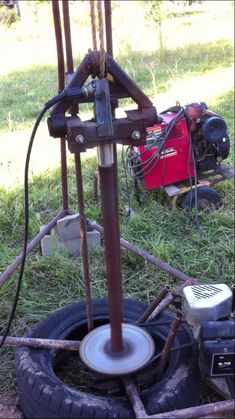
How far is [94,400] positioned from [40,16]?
62.8 inches

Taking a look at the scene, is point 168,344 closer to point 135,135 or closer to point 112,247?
point 112,247

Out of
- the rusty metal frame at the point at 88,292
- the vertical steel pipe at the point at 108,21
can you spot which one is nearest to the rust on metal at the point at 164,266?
the rusty metal frame at the point at 88,292

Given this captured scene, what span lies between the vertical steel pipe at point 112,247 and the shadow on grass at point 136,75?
1.12 metres

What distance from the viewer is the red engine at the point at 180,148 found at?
2.96 metres

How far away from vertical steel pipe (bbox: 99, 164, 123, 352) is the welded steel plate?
0.12 ft

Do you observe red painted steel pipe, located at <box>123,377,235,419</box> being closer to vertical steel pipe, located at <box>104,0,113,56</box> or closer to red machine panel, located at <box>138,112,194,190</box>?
vertical steel pipe, located at <box>104,0,113,56</box>

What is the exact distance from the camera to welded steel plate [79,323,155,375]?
5.23ft

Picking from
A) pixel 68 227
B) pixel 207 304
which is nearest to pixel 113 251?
pixel 207 304

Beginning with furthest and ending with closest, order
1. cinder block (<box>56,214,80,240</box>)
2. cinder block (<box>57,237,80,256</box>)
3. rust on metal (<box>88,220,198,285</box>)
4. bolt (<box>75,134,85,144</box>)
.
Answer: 1. cinder block (<box>57,237,80,256</box>)
2. cinder block (<box>56,214,80,240</box>)
3. rust on metal (<box>88,220,198,285</box>)
4. bolt (<box>75,134,85,144</box>)

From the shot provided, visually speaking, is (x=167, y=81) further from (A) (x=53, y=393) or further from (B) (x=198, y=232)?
(A) (x=53, y=393)

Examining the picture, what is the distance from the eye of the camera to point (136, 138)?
139 cm

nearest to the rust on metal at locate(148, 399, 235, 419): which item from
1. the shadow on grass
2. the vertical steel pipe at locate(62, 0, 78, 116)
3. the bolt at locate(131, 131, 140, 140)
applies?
the bolt at locate(131, 131, 140, 140)

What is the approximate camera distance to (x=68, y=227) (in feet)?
8.44

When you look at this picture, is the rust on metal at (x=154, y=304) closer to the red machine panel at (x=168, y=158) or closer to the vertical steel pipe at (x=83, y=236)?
the vertical steel pipe at (x=83, y=236)
